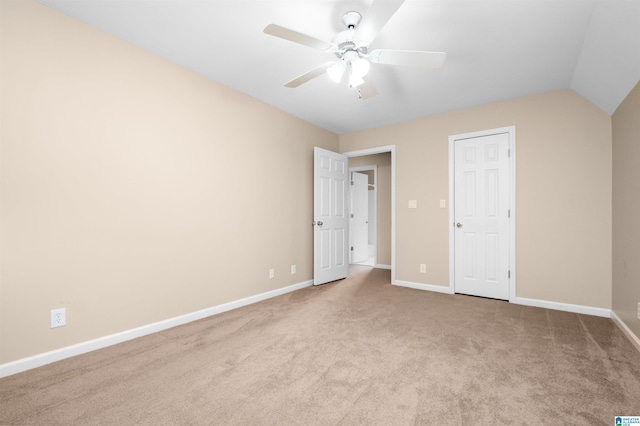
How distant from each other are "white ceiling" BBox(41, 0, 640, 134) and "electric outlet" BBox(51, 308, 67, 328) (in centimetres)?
216

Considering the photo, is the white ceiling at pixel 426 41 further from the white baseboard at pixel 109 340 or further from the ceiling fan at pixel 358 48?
the white baseboard at pixel 109 340

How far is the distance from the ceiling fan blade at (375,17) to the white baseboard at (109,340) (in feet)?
9.27

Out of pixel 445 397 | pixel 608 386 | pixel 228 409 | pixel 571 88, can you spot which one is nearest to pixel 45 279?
pixel 228 409

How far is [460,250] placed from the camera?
3861 millimetres

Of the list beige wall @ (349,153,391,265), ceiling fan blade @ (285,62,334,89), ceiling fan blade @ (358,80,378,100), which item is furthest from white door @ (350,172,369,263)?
ceiling fan blade @ (285,62,334,89)

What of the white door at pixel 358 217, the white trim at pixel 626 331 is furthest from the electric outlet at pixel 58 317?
the white door at pixel 358 217

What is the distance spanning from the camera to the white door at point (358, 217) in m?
6.56

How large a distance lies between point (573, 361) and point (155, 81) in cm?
402

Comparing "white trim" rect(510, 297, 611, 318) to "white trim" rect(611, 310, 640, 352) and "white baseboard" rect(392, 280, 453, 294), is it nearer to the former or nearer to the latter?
"white trim" rect(611, 310, 640, 352)

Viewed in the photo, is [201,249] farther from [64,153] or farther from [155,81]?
[155,81]

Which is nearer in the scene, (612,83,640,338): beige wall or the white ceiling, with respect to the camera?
the white ceiling

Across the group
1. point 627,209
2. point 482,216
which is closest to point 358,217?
point 482,216

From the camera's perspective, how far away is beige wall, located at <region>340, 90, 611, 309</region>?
3.02m

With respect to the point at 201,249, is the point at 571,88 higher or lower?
higher
